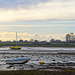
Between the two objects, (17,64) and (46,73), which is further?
(17,64)

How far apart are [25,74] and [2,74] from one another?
10.7ft

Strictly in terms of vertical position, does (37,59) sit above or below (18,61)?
below

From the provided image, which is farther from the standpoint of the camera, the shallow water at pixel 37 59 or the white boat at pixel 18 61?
the white boat at pixel 18 61

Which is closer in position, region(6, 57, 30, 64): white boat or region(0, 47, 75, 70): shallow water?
region(0, 47, 75, 70): shallow water

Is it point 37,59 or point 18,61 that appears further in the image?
point 37,59

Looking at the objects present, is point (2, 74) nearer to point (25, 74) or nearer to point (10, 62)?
point (25, 74)

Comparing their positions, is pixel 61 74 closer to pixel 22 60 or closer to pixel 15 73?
pixel 15 73

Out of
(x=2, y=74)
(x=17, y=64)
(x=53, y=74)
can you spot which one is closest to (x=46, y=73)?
(x=53, y=74)

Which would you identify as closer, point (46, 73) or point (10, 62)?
point (46, 73)

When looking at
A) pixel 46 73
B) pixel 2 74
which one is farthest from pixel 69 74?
pixel 2 74

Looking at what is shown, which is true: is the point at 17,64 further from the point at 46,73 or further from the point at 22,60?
the point at 46,73

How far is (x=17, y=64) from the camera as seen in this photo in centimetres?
4594

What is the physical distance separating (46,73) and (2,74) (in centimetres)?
633

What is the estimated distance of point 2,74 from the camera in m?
30.0
